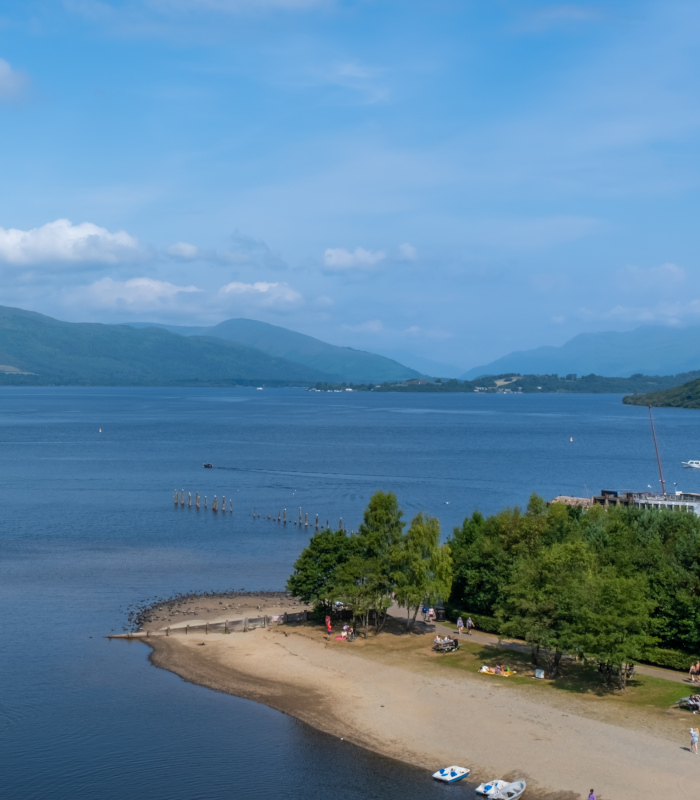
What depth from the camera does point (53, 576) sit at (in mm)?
70375

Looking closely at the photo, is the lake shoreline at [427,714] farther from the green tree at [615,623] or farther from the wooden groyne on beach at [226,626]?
the green tree at [615,623]

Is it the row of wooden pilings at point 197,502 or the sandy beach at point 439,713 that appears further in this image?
the row of wooden pilings at point 197,502

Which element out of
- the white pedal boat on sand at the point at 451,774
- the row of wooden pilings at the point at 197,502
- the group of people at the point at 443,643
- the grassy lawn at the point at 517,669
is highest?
the row of wooden pilings at the point at 197,502

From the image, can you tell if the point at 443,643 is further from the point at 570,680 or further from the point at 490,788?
the point at 490,788

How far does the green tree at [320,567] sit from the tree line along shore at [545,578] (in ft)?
0.24

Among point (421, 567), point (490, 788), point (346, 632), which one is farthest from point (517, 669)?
point (490, 788)

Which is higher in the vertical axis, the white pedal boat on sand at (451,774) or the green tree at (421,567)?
the green tree at (421,567)

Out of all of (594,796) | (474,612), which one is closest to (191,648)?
(474,612)

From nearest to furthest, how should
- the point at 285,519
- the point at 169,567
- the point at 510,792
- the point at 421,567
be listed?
the point at 510,792, the point at 421,567, the point at 169,567, the point at 285,519

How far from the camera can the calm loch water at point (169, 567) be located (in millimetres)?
36906

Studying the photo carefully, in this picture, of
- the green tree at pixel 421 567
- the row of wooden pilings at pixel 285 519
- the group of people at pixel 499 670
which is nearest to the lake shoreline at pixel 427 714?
the group of people at pixel 499 670

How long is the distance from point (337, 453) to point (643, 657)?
122m

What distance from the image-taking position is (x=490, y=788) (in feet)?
109

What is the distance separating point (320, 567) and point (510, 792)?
24825 mm
